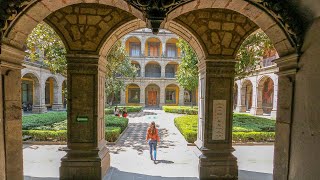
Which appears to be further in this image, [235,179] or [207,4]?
[235,179]

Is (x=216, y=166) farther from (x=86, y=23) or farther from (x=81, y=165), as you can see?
(x=86, y=23)

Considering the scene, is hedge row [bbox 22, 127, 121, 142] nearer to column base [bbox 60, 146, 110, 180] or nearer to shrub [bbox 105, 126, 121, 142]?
shrub [bbox 105, 126, 121, 142]

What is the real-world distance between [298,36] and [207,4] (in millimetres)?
1471

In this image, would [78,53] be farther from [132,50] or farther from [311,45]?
[132,50]

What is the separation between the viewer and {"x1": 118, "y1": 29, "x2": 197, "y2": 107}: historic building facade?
3159 centimetres

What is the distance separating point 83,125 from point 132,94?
1142 inches

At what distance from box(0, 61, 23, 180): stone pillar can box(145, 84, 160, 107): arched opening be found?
3086 centimetres

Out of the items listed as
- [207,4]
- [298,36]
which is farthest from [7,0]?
[298,36]

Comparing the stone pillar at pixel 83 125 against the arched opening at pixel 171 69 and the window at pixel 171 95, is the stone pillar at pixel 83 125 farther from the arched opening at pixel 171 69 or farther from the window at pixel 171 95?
the window at pixel 171 95

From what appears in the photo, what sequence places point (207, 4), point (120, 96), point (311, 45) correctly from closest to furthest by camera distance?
point (311, 45), point (207, 4), point (120, 96)

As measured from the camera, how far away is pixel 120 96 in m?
32.3

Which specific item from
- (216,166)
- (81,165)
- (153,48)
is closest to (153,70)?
(153,48)

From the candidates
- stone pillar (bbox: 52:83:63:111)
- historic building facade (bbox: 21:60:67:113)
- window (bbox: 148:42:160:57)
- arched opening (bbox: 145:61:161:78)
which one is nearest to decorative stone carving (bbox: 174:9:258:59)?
historic building facade (bbox: 21:60:67:113)

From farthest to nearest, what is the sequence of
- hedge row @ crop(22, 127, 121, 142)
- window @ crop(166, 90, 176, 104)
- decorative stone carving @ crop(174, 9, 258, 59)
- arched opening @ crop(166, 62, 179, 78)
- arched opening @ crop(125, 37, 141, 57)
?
1. window @ crop(166, 90, 176, 104)
2. arched opening @ crop(166, 62, 179, 78)
3. arched opening @ crop(125, 37, 141, 57)
4. hedge row @ crop(22, 127, 121, 142)
5. decorative stone carving @ crop(174, 9, 258, 59)
